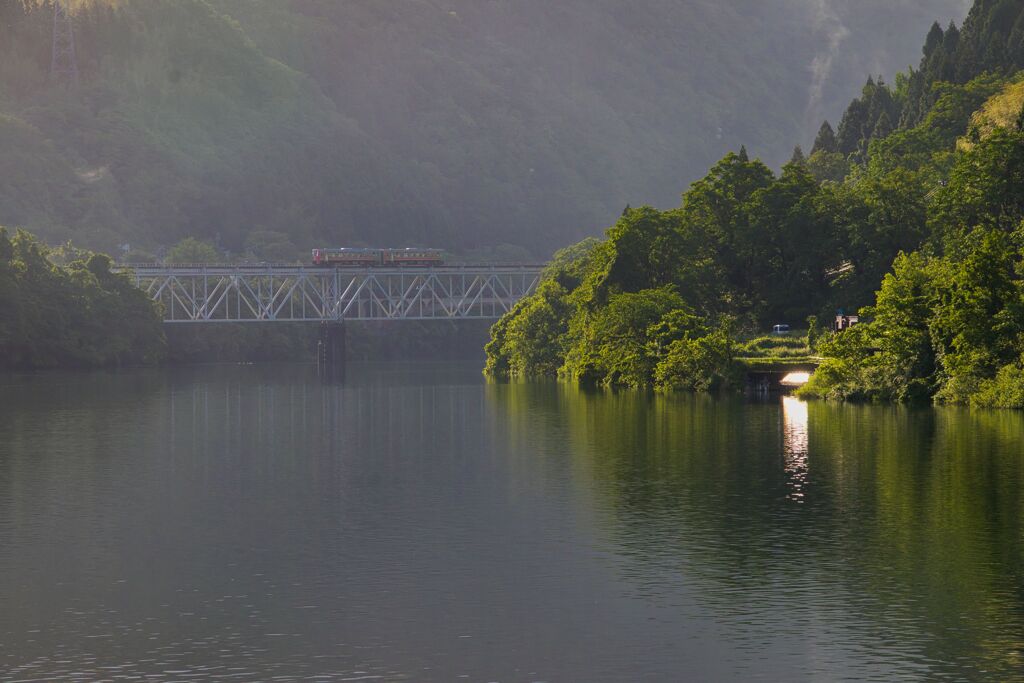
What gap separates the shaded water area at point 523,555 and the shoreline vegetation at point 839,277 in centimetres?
1462

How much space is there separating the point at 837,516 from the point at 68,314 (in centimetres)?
14519

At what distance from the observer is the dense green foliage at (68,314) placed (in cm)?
16512

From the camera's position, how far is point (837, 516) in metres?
41.5

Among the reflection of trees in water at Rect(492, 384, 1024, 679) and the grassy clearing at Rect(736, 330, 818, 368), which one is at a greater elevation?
the grassy clearing at Rect(736, 330, 818, 368)

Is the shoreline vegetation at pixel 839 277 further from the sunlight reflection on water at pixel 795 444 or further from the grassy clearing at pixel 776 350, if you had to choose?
the sunlight reflection on water at pixel 795 444

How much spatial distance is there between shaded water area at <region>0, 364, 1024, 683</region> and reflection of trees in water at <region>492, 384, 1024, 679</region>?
13 cm

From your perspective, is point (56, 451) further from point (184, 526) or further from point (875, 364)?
point (875, 364)

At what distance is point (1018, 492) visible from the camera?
45.1 m

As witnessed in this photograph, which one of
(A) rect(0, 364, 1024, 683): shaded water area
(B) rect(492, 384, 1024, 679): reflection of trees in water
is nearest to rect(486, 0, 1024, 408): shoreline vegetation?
(B) rect(492, 384, 1024, 679): reflection of trees in water

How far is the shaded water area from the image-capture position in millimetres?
26953

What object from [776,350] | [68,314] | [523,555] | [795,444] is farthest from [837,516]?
[68,314]

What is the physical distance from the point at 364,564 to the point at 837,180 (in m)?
170

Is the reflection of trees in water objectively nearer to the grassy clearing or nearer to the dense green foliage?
the grassy clearing

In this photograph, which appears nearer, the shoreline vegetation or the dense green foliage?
the shoreline vegetation
